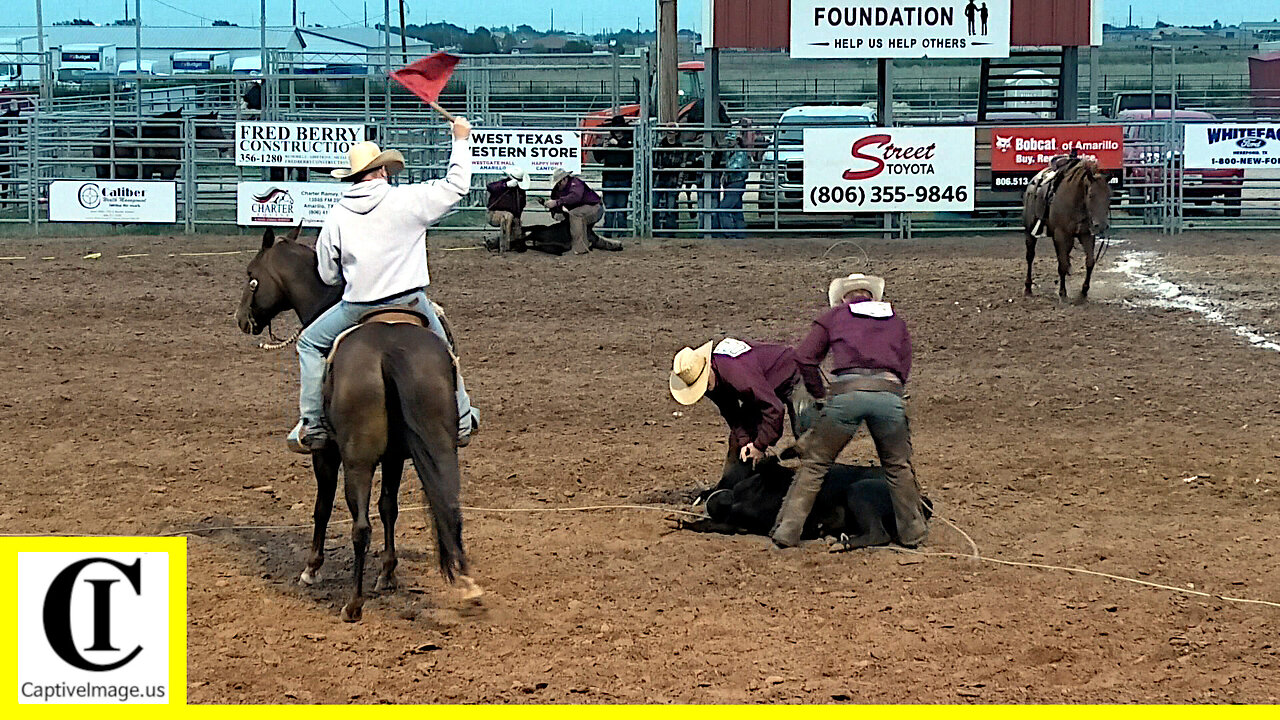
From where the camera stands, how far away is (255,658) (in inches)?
227

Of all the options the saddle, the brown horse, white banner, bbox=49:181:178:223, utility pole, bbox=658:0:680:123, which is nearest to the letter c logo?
the saddle

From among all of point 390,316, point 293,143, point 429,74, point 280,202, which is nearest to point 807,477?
point 390,316

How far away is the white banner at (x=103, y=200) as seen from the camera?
71.7ft

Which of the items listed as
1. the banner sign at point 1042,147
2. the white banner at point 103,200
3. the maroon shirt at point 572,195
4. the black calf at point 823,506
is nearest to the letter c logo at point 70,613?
the black calf at point 823,506

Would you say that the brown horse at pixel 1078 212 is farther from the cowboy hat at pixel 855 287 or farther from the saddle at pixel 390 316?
the saddle at pixel 390 316

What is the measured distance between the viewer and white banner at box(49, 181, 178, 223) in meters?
21.8

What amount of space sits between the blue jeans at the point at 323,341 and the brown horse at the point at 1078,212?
9729mm

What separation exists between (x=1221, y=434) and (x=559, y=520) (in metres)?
4.35

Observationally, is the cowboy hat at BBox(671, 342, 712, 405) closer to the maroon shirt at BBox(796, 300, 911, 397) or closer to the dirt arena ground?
the maroon shirt at BBox(796, 300, 911, 397)

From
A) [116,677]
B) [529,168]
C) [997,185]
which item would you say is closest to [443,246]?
[529,168]

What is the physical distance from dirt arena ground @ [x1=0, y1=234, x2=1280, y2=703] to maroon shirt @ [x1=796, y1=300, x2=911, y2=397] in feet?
2.81

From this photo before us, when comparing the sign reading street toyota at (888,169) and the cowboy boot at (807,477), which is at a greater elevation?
the sign reading street toyota at (888,169)

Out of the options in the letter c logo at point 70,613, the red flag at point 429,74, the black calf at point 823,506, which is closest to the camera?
the letter c logo at point 70,613

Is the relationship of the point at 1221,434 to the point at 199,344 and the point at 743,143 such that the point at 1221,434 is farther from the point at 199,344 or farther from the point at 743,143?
the point at 743,143
